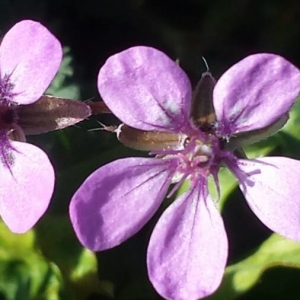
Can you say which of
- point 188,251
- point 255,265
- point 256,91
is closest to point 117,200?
point 188,251

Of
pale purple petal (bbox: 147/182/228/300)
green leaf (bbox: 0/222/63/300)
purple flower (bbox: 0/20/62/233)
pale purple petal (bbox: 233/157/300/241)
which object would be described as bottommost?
green leaf (bbox: 0/222/63/300)

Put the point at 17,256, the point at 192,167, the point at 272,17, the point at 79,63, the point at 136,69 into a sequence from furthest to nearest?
the point at 272,17 → the point at 79,63 → the point at 17,256 → the point at 192,167 → the point at 136,69

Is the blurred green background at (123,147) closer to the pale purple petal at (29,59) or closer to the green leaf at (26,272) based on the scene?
the green leaf at (26,272)

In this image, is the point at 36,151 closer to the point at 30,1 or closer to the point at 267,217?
the point at 267,217

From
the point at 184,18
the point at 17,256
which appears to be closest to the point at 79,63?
the point at 184,18

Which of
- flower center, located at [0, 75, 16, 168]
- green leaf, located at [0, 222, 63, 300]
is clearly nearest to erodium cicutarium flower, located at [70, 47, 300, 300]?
flower center, located at [0, 75, 16, 168]

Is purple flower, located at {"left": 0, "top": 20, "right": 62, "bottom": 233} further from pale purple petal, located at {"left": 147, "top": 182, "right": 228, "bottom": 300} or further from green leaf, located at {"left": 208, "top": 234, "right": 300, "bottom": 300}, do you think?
green leaf, located at {"left": 208, "top": 234, "right": 300, "bottom": 300}

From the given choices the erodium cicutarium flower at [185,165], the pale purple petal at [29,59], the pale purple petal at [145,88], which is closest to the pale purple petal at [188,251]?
the erodium cicutarium flower at [185,165]
